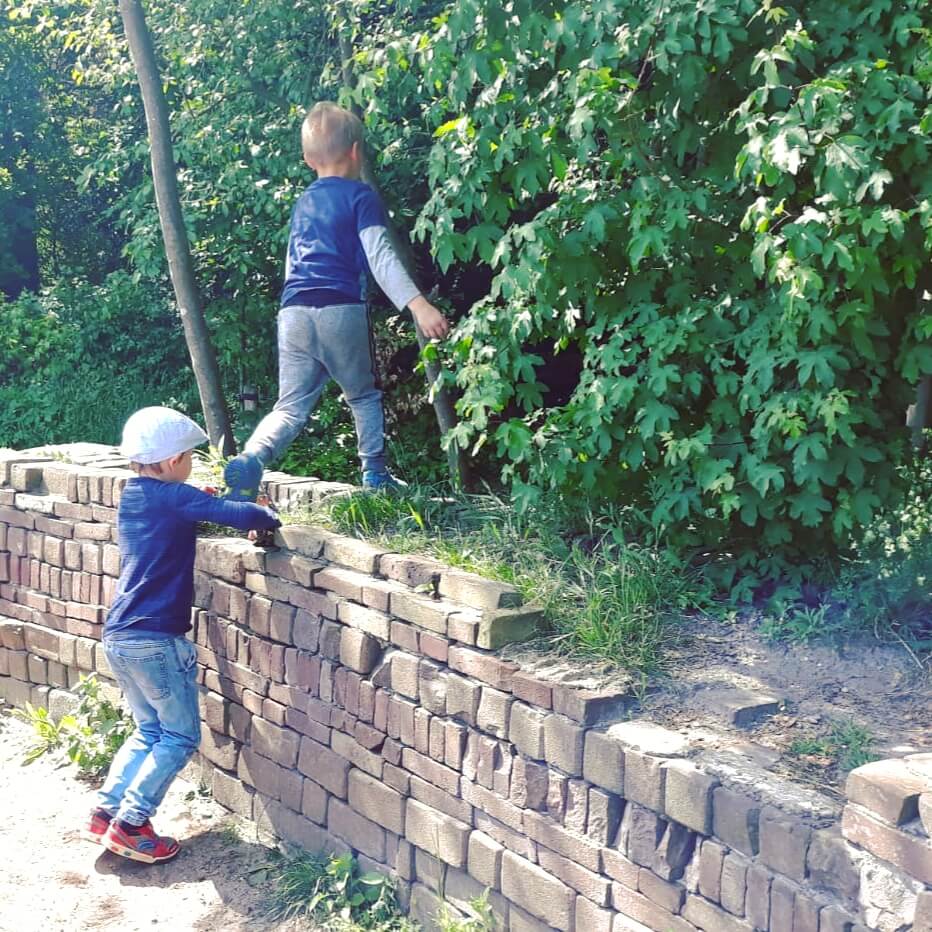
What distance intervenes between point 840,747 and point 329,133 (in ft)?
10.0

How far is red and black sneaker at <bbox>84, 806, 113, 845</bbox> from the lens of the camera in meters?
4.69

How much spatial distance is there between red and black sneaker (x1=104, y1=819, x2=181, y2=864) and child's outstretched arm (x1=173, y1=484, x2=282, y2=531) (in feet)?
4.05

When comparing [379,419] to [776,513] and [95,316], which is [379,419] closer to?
[776,513]

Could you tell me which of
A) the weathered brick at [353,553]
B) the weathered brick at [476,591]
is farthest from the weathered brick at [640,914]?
the weathered brick at [353,553]

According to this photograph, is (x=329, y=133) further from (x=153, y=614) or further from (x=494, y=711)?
(x=494, y=711)

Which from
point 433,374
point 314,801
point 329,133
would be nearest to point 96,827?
point 314,801

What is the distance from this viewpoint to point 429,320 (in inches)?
179

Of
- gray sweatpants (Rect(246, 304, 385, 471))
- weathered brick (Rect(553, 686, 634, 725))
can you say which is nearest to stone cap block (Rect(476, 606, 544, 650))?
weathered brick (Rect(553, 686, 634, 725))

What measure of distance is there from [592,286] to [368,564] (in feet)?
4.30

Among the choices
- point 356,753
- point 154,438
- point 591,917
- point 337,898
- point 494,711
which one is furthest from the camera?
point 154,438

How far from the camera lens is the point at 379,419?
510 centimetres

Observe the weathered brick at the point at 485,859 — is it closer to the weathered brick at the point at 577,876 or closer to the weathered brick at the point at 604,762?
the weathered brick at the point at 577,876

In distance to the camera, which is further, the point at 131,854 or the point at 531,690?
the point at 131,854

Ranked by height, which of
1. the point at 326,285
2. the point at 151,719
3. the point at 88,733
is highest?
the point at 326,285
